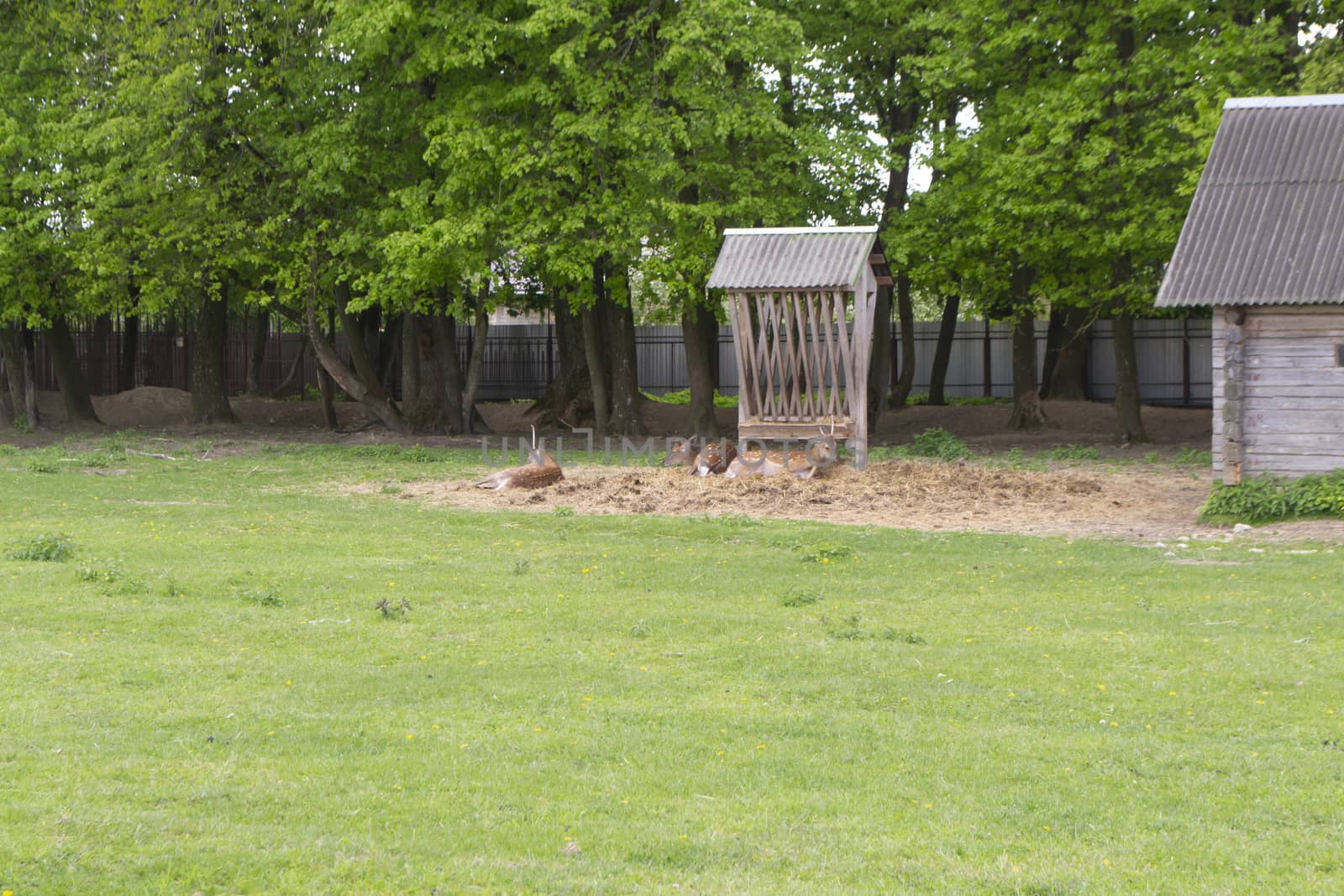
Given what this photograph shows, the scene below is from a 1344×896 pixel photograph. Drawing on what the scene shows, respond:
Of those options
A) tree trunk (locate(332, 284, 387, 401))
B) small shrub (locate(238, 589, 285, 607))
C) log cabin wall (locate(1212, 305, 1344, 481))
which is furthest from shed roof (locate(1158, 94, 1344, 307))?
tree trunk (locate(332, 284, 387, 401))

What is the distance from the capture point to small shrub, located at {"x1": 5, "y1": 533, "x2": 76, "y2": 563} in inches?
479

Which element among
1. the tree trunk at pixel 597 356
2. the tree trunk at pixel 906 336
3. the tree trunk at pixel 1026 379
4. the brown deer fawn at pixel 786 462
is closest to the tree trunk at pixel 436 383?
the tree trunk at pixel 597 356

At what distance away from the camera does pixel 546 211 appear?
26.0m

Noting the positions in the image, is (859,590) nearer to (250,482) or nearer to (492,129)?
(250,482)

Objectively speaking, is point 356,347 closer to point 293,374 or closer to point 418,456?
point 418,456

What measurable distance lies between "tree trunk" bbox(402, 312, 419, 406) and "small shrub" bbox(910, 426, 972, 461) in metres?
10.6

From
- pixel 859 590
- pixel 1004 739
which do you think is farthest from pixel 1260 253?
pixel 1004 739

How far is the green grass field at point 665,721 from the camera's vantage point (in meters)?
5.21

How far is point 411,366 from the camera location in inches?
1215

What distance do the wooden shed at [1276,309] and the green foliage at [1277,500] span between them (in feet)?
0.51

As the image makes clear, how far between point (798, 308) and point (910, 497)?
4.10 metres

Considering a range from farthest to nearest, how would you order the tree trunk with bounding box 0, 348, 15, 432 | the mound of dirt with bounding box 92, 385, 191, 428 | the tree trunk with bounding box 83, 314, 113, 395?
the tree trunk with bounding box 83, 314, 113, 395 → the mound of dirt with bounding box 92, 385, 191, 428 → the tree trunk with bounding box 0, 348, 15, 432

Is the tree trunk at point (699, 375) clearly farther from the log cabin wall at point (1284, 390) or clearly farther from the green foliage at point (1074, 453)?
the log cabin wall at point (1284, 390)

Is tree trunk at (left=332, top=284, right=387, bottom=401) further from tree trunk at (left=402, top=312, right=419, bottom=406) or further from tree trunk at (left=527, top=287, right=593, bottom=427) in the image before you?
tree trunk at (left=527, top=287, right=593, bottom=427)
